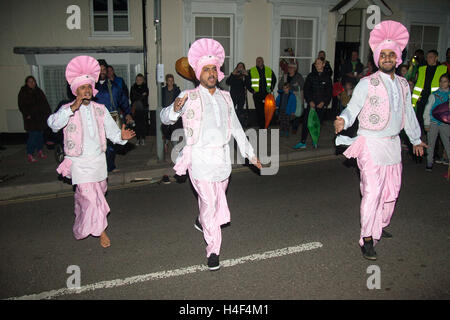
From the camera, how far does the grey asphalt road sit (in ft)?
12.9

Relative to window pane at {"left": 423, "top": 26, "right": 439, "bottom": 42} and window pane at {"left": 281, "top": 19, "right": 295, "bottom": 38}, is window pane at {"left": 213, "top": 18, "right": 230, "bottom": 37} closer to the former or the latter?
window pane at {"left": 281, "top": 19, "right": 295, "bottom": 38}

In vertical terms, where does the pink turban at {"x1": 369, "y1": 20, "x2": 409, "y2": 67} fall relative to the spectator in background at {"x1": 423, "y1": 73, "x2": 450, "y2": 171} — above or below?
above

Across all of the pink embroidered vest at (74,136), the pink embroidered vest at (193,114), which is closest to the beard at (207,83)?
the pink embroidered vest at (193,114)

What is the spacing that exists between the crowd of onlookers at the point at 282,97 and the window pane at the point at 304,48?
2.46ft

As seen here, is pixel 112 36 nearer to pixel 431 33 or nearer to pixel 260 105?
pixel 260 105

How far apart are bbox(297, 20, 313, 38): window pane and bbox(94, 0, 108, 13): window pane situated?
19.6 feet

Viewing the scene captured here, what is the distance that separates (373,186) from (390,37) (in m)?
1.53

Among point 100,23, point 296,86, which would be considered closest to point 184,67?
point 296,86

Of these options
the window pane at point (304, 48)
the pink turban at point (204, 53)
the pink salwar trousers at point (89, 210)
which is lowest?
the pink salwar trousers at point (89, 210)

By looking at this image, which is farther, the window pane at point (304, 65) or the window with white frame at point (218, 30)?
the window pane at point (304, 65)

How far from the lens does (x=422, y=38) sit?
15766mm

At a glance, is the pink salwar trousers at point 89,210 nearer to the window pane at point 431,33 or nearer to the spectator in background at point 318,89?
the spectator in background at point 318,89

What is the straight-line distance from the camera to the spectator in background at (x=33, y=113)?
9.22 metres

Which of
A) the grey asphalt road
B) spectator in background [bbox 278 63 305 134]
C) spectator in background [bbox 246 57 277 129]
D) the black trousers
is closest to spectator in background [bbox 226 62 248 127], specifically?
spectator in background [bbox 246 57 277 129]
